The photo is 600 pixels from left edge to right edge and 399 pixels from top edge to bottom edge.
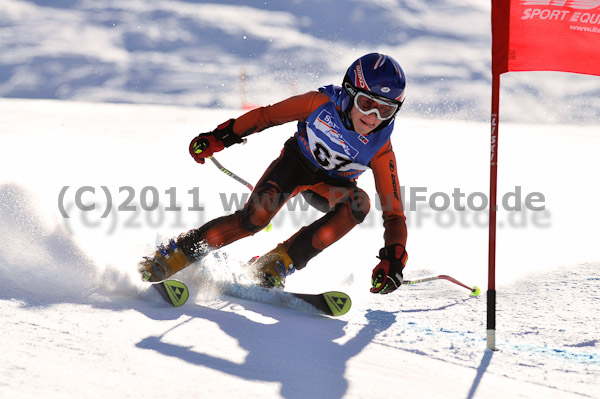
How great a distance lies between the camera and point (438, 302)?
411cm

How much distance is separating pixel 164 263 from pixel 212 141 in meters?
0.89

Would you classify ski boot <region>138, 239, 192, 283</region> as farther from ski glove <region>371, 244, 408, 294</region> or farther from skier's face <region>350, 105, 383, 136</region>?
skier's face <region>350, 105, 383, 136</region>

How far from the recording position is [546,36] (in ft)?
11.3

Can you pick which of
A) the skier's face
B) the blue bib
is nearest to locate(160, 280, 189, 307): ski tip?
the blue bib

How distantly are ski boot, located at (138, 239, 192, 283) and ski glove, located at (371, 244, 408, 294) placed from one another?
125cm

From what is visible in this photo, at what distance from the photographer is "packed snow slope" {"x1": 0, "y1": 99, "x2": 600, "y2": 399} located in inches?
95.7

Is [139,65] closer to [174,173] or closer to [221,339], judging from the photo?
[174,173]

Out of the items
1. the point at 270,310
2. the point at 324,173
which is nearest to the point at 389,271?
the point at 270,310

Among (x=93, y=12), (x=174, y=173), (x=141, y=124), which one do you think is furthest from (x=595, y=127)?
(x=93, y=12)

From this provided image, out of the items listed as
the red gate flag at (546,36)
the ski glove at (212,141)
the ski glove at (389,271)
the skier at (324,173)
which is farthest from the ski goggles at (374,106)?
the ski glove at (212,141)

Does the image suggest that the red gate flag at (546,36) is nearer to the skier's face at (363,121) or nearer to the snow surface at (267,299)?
the skier's face at (363,121)

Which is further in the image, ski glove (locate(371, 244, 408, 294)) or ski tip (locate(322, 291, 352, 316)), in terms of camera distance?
ski tip (locate(322, 291, 352, 316))

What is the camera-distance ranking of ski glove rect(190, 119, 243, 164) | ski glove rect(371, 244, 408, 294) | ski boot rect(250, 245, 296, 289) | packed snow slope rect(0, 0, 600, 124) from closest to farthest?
ski glove rect(371, 244, 408, 294)
ski boot rect(250, 245, 296, 289)
ski glove rect(190, 119, 243, 164)
packed snow slope rect(0, 0, 600, 124)

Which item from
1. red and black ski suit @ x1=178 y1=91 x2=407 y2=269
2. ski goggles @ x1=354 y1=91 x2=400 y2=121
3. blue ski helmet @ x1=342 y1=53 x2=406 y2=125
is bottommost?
red and black ski suit @ x1=178 y1=91 x2=407 y2=269
